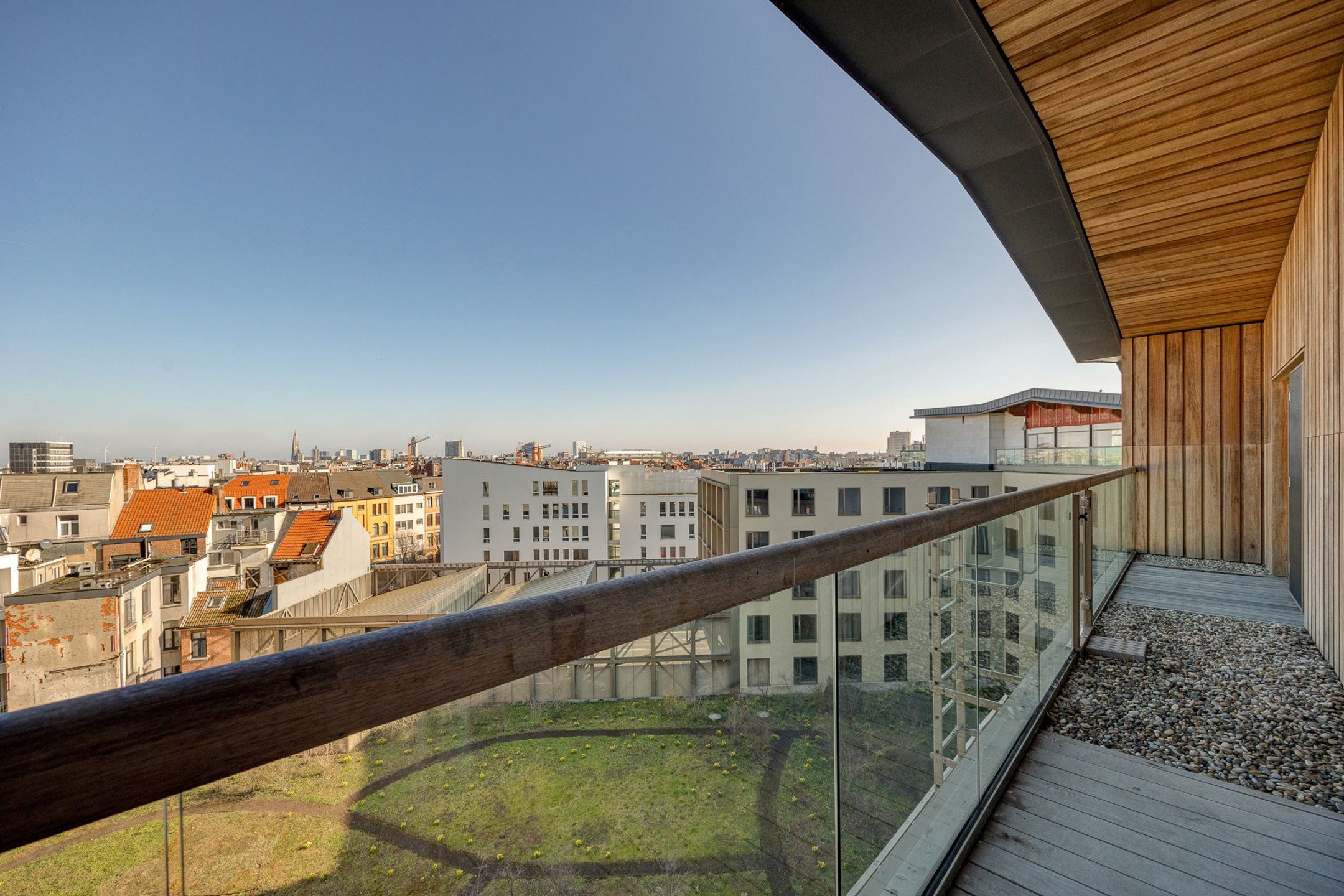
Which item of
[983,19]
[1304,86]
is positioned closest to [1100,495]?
[1304,86]

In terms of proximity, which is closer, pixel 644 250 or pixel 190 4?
pixel 190 4

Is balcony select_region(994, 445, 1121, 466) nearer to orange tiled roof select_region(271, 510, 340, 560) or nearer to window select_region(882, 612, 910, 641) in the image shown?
window select_region(882, 612, 910, 641)

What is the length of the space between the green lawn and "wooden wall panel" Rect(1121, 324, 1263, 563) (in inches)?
338

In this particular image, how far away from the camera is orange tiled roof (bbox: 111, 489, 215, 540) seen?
18.7 m

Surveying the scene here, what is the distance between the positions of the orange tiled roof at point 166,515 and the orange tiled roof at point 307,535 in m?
2.98

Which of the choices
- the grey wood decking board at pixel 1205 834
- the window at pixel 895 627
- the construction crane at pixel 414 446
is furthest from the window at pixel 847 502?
the construction crane at pixel 414 446

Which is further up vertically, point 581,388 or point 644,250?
point 644,250

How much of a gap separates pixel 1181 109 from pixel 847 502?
17992 millimetres

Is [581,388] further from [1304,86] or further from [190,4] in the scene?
[1304,86]

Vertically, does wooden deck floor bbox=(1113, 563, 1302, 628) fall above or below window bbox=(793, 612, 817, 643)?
below

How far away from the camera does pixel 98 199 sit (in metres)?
16.1

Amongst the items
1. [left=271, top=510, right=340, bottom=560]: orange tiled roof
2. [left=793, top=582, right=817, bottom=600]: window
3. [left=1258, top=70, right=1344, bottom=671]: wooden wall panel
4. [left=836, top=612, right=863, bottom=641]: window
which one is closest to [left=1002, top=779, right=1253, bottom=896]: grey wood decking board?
[left=836, top=612, right=863, bottom=641]: window

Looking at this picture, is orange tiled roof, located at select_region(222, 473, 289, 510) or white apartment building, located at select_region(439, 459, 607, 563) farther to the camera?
orange tiled roof, located at select_region(222, 473, 289, 510)

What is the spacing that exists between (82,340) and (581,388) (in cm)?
2796
